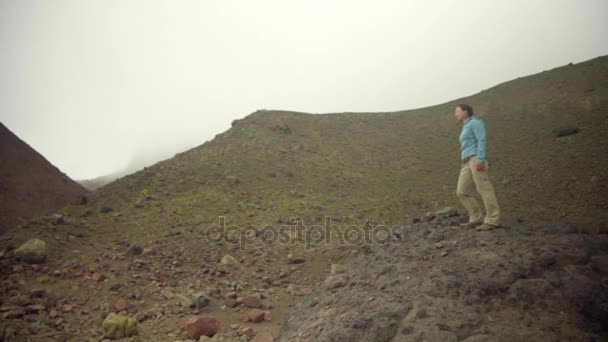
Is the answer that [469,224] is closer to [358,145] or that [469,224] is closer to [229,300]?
[229,300]

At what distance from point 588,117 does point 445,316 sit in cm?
1618

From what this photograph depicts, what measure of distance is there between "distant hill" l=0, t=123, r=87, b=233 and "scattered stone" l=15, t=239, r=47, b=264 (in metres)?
6.30

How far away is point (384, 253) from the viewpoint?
5367 millimetres

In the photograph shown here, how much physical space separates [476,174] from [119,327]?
529 centimetres

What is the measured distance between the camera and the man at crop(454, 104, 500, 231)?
4.79m

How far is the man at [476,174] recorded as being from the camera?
15.7 feet

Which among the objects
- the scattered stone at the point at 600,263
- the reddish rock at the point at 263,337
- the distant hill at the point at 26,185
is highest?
the distant hill at the point at 26,185

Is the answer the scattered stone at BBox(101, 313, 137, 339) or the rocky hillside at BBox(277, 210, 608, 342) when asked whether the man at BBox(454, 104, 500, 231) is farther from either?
the scattered stone at BBox(101, 313, 137, 339)

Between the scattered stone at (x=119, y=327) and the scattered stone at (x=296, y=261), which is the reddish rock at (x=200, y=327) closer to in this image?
A: the scattered stone at (x=119, y=327)

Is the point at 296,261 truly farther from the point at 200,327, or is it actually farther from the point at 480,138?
the point at 480,138

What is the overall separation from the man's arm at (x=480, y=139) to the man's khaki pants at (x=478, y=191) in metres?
0.15

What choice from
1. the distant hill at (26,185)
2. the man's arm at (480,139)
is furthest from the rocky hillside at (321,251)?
the distant hill at (26,185)

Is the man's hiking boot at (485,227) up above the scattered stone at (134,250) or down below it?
below

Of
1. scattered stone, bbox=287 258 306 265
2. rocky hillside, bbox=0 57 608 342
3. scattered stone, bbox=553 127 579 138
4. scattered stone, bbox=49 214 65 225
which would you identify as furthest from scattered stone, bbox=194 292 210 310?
scattered stone, bbox=553 127 579 138
